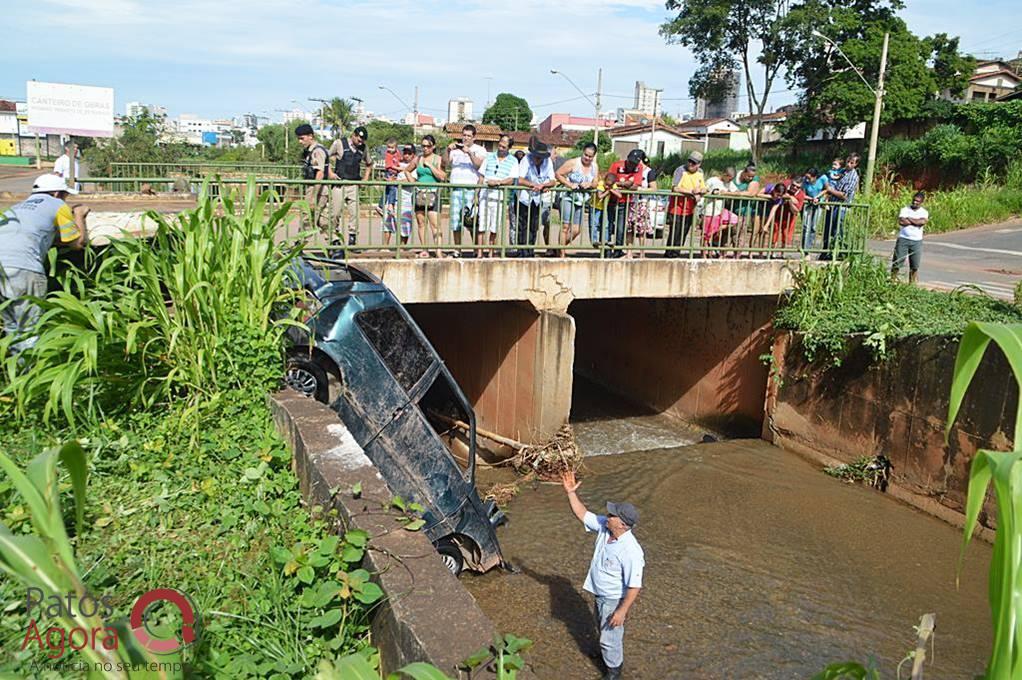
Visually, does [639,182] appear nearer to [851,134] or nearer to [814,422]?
[814,422]

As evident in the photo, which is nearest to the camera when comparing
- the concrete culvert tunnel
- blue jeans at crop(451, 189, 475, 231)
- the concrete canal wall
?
the concrete canal wall

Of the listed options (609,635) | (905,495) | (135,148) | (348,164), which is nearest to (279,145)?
(135,148)

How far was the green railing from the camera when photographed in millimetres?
9594

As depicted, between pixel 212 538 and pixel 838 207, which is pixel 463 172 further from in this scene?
pixel 212 538

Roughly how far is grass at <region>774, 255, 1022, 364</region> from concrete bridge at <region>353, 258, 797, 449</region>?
1.90ft

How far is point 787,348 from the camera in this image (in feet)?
38.2

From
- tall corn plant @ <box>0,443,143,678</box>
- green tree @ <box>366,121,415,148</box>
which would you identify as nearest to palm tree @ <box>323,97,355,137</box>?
green tree @ <box>366,121,415,148</box>

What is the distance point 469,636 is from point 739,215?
990cm

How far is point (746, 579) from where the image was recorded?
300 inches

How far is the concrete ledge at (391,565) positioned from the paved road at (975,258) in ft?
33.5

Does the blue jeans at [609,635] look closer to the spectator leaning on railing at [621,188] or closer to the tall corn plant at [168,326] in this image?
the tall corn plant at [168,326]

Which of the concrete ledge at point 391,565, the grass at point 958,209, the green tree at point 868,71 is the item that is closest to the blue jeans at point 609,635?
the concrete ledge at point 391,565

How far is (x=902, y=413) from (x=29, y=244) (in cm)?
943

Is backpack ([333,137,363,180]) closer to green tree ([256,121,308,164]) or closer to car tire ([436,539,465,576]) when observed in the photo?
car tire ([436,539,465,576])
